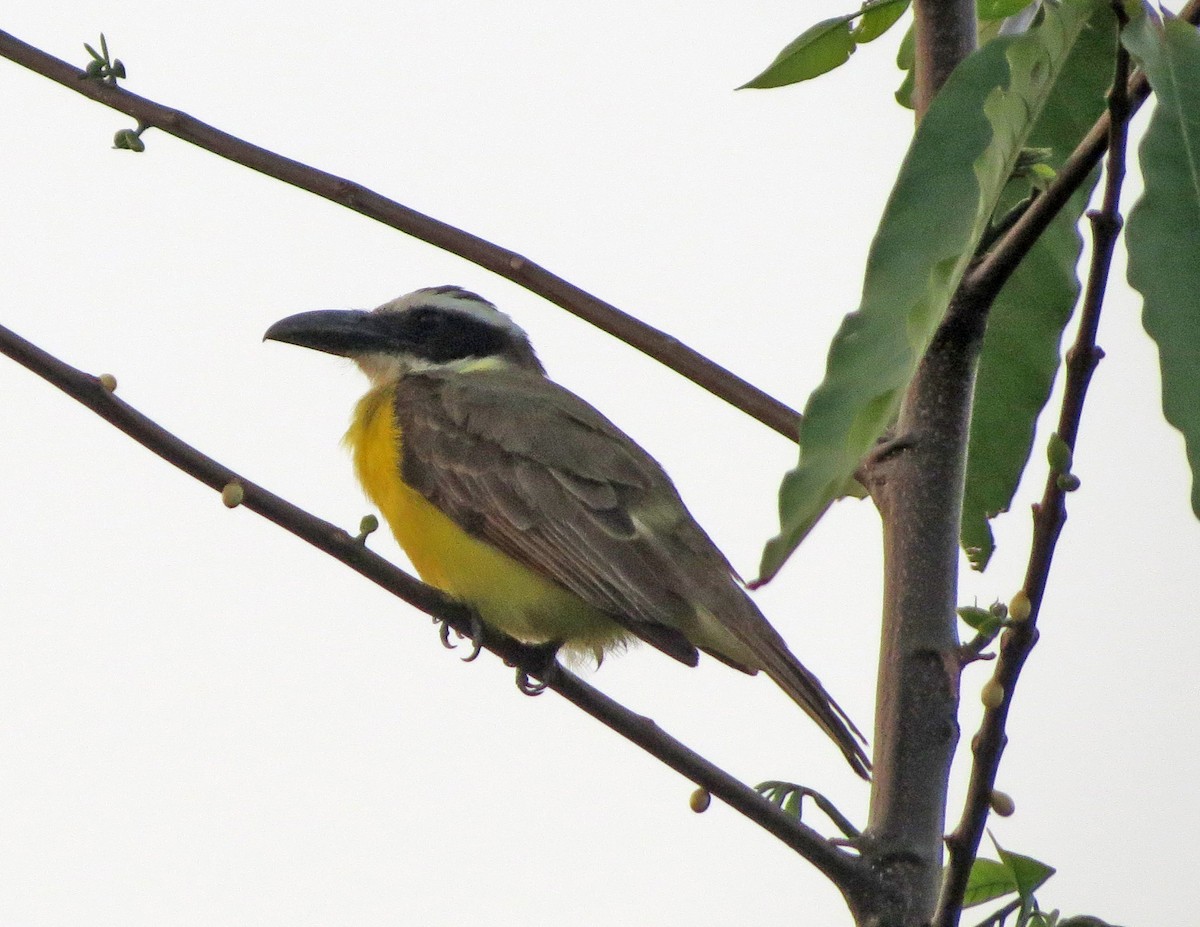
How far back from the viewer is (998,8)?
2.78 meters

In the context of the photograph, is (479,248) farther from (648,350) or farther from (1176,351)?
(1176,351)

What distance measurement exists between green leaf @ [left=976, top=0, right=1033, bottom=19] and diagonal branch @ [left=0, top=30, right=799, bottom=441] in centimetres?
75

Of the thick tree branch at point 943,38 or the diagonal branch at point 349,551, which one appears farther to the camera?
the thick tree branch at point 943,38

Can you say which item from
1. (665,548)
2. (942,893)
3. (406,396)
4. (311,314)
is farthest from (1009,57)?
(311,314)

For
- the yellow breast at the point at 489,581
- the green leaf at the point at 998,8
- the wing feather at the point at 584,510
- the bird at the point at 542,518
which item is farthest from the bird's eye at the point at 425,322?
the green leaf at the point at 998,8

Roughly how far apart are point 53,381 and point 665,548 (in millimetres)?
2334

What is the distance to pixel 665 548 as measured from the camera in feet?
14.3

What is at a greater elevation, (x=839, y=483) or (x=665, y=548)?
(x=665, y=548)

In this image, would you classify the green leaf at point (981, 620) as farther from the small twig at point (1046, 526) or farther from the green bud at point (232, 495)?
the green bud at point (232, 495)

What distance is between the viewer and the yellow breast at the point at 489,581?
4.20 m

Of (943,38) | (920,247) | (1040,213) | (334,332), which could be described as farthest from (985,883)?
(334,332)

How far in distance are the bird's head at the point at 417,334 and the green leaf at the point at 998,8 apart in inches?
120

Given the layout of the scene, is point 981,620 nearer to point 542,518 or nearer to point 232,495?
point 232,495

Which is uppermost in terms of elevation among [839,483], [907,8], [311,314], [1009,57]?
[311,314]
